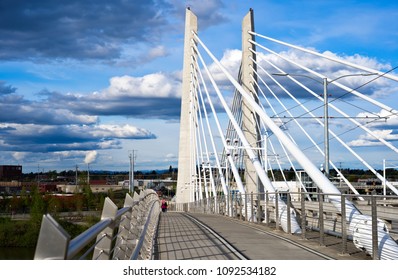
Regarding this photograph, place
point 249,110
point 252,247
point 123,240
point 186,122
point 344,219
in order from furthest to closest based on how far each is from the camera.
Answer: point 186,122 < point 249,110 < point 252,247 < point 344,219 < point 123,240

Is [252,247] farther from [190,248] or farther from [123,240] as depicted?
[123,240]

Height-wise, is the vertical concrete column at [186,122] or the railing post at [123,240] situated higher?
the vertical concrete column at [186,122]

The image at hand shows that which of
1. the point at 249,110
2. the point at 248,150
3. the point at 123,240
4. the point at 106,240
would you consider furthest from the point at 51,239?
the point at 249,110

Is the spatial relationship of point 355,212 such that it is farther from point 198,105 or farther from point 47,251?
point 198,105

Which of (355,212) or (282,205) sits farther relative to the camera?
(282,205)

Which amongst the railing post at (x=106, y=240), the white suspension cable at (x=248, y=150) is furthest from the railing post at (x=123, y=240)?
the white suspension cable at (x=248, y=150)

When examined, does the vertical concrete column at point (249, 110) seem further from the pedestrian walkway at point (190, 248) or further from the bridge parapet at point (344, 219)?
the pedestrian walkway at point (190, 248)

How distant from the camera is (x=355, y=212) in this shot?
11.5 meters

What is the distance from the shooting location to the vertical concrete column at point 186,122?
5038 cm

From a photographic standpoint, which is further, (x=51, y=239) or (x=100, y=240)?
(x=100, y=240)

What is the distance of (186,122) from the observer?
56.7 m

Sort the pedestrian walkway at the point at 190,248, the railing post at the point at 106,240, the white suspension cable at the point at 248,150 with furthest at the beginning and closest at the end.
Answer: the white suspension cable at the point at 248,150
the pedestrian walkway at the point at 190,248
the railing post at the point at 106,240
